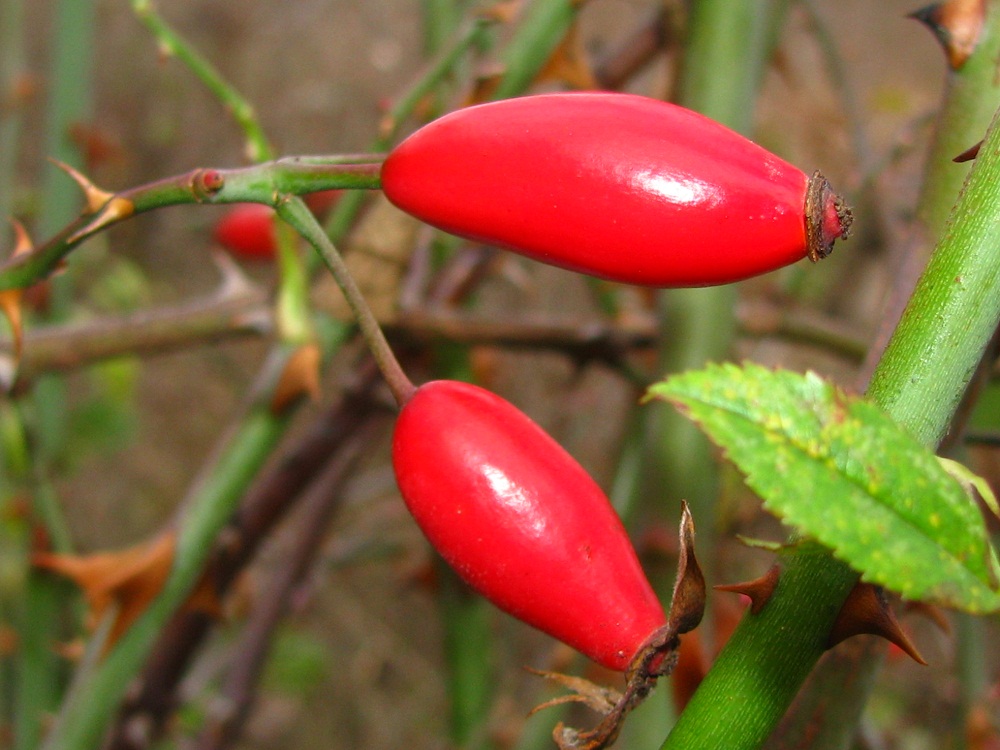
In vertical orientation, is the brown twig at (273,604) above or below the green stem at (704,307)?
below

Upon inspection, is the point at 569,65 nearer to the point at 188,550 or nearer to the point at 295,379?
the point at 295,379

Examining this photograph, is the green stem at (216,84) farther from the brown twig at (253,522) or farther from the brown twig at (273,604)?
the brown twig at (273,604)

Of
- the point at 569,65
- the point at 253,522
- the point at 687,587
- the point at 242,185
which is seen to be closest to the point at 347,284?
the point at 242,185

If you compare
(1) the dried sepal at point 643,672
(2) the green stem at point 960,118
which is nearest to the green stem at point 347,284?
(1) the dried sepal at point 643,672

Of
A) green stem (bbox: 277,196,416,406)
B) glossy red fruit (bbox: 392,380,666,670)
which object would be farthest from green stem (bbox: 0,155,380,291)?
glossy red fruit (bbox: 392,380,666,670)

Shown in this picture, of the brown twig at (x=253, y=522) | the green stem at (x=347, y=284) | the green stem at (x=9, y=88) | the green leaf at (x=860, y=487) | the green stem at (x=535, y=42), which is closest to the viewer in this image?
the green leaf at (x=860, y=487)

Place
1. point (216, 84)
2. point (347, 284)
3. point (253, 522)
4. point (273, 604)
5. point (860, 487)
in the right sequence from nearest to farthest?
point (860, 487), point (347, 284), point (216, 84), point (253, 522), point (273, 604)

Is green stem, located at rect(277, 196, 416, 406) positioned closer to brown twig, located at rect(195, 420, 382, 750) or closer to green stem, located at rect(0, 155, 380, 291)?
green stem, located at rect(0, 155, 380, 291)
